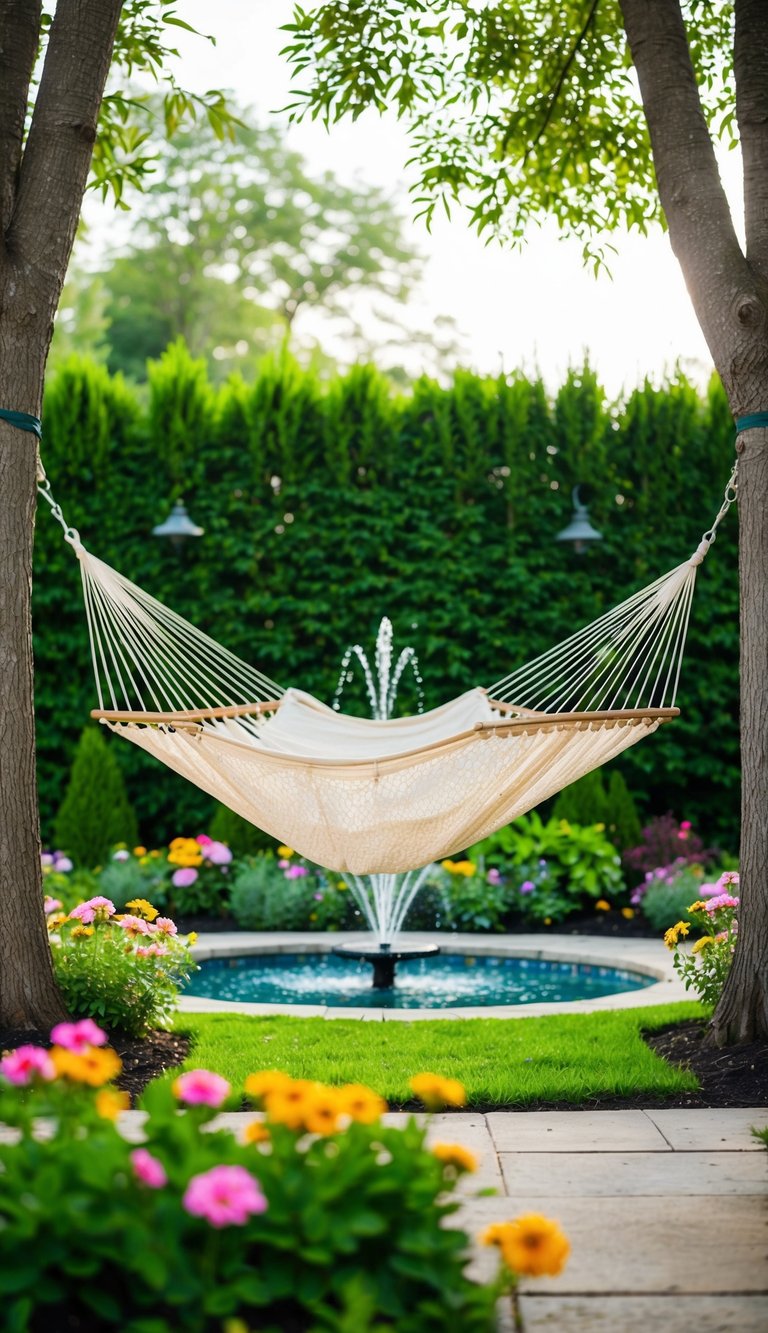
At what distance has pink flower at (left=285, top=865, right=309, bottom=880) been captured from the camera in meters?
5.39

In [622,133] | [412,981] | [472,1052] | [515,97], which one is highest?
[515,97]

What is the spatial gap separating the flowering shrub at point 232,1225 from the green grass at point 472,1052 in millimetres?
1240

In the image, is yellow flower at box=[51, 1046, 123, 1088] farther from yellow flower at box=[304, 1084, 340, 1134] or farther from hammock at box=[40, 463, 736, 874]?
hammock at box=[40, 463, 736, 874]

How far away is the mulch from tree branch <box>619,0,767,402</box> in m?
1.44

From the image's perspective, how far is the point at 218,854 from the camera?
5.39 metres

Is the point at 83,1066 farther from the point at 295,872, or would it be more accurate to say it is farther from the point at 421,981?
the point at 295,872

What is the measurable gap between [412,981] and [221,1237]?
3372 mm

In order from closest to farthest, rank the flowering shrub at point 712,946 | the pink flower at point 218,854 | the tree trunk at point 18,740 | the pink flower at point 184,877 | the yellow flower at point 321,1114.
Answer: the yellow flower at point 321,1114, the tree trunk at point 18,740, the flowering shrub at point 712,946, the pink flower at point 184,877, the pink flower at point 218,854

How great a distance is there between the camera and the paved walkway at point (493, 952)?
144 inches

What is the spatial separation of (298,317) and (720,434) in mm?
10587

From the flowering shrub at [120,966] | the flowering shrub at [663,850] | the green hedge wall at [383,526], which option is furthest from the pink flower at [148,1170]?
the green hedge wall at [383,526]

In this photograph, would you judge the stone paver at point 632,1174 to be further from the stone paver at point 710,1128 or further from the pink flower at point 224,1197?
the pink flower at point 224,1197

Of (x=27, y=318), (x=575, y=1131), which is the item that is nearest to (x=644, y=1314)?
(x=575, y=1131)

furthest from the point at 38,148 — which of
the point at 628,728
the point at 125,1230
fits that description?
the point at 125,1230
